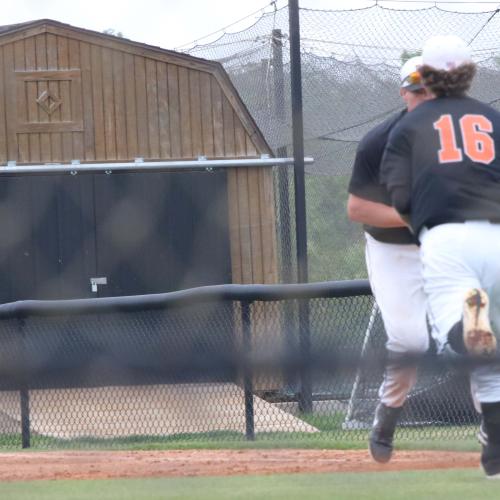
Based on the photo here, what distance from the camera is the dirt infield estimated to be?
5.53 metres

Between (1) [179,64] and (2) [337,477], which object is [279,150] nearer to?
(1) [179,64]

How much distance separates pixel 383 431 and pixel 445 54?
1796mm

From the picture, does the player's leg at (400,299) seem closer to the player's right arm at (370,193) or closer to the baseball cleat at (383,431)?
the baseball cleat at (383,431)

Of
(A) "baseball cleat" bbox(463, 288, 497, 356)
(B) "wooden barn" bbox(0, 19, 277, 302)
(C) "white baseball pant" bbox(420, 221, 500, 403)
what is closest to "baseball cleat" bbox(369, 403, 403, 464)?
(C) "white baseball pant" bbox(420, 221, 500, 403)

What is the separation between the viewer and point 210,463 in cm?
580

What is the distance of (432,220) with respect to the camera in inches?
158

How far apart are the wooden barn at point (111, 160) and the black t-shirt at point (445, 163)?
6494 mm

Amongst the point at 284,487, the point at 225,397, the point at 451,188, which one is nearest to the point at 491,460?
the point at 284,487

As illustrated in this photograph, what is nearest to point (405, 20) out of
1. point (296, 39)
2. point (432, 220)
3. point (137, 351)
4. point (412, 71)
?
point (296, 39)

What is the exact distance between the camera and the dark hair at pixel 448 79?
13.6 ft

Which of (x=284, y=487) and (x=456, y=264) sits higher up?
(x=456, y=264)

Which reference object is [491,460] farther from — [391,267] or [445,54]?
[445,54]

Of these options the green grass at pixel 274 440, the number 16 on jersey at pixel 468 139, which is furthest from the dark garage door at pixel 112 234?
the number 16 on jersey at pixel 468 139

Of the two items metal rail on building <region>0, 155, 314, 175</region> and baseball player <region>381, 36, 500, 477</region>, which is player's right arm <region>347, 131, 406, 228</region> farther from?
metal rail on building <region>0, 155, 314, 175</region>
